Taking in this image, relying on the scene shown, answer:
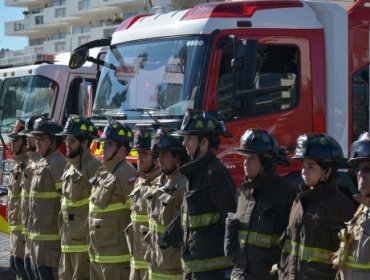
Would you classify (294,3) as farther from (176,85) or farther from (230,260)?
(230,260)

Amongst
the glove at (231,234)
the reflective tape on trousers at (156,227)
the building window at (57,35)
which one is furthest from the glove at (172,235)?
the building window at (57,35)

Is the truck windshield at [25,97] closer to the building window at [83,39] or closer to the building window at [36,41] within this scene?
the building window at [83,39]

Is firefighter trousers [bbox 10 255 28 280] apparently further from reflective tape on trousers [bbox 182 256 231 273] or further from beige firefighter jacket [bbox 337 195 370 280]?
beige firefighter jacket [bbox 337 195 370 280]

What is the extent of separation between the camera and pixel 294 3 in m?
7.98

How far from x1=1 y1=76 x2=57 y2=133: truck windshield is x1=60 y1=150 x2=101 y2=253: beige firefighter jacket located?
4.25m

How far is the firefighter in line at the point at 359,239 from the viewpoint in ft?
14.1

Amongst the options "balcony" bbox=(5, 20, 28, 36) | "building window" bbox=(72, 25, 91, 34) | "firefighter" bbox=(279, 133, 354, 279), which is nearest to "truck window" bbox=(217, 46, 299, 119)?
"firefighter" bbox=(279, 133, 354, 279)

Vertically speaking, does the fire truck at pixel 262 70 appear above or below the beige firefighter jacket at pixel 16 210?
above

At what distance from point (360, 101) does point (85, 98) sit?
4.59m

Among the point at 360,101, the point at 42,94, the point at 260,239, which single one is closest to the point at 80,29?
the point at 42,94

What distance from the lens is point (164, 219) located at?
615 centimetres

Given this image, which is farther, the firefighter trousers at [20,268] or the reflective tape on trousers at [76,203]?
the firefighter trousers at [20,268]

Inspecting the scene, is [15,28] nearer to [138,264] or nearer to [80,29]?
[80,29]

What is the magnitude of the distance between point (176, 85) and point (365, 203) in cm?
348
